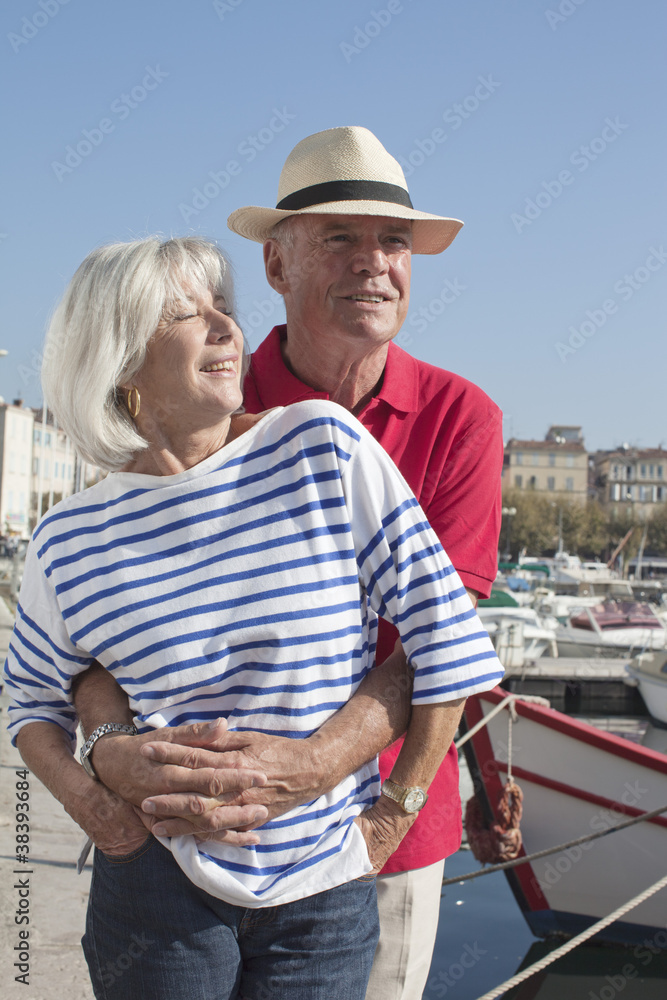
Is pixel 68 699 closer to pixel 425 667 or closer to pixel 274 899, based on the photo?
pixel 274 899

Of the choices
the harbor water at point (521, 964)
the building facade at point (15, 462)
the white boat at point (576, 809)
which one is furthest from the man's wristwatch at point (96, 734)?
the building facade at point (15, 462)

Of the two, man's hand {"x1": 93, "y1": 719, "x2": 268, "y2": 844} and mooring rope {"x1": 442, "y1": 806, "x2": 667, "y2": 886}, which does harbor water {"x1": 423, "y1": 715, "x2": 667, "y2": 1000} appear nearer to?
mooring rope {"x1": 442, "y1": 806, "x2": 667, "y2": 886}

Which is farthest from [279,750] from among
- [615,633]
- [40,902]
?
[615,633]

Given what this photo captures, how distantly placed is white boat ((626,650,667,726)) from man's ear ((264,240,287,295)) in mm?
13874

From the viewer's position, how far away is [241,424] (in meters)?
1.90

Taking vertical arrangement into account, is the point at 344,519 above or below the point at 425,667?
above

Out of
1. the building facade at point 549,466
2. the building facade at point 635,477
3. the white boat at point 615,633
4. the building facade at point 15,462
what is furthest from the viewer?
the building facade at point 549,466

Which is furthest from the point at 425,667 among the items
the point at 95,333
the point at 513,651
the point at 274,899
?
the point at 513,651

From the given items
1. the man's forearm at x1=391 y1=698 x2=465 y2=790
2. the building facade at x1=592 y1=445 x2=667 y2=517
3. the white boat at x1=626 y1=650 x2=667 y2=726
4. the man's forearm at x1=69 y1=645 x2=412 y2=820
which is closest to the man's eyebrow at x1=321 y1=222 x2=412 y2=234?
the man's forearm at x1=69 y1=645 x2=412 y2=820

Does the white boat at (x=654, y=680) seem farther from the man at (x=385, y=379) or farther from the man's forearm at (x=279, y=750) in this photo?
the man's forearm at (x=279, y=750)

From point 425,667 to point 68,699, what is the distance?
840 millimetres

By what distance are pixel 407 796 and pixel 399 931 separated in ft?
2.05

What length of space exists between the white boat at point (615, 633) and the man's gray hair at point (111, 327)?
2197 cm

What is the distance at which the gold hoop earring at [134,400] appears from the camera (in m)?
1.85
